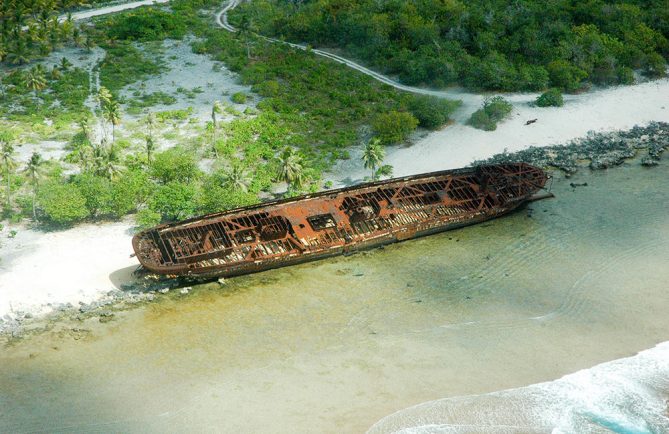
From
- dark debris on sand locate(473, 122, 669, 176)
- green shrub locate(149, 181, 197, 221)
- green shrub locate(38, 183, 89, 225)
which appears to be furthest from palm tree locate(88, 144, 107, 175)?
dark debris on sand locate(473, 122, 669, 176)

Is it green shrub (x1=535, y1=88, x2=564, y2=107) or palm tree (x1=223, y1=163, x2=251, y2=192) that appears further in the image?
green shrub (x1=535, y1=88, x2=564, y2=107)

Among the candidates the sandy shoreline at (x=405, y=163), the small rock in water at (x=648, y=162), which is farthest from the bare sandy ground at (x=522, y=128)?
the small rock in water at (x=648, y=162)

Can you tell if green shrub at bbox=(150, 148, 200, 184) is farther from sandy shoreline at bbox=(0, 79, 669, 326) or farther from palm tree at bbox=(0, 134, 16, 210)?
palm tree at bbox=(0, 134, 16, 210)

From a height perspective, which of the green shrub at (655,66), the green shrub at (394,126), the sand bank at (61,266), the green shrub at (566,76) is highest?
the green shrub at (655,66)

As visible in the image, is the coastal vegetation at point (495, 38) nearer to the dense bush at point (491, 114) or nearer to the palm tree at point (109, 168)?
the dense bush at point (491, 114)

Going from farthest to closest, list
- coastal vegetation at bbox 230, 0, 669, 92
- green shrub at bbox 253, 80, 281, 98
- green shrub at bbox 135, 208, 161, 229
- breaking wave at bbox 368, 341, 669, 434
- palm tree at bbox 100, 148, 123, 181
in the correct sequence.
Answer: coastal vegetation at bbox 230, 0, 669, 92, green shrub at bbox 253, 80, 281, 98, palm tree at bbox 100, 148, 123, 181, green shrub at bbox 135, 208, 161, 229, breaking wave at bbox 368, 341, 669, 434

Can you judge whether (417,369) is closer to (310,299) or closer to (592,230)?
(310,299)
